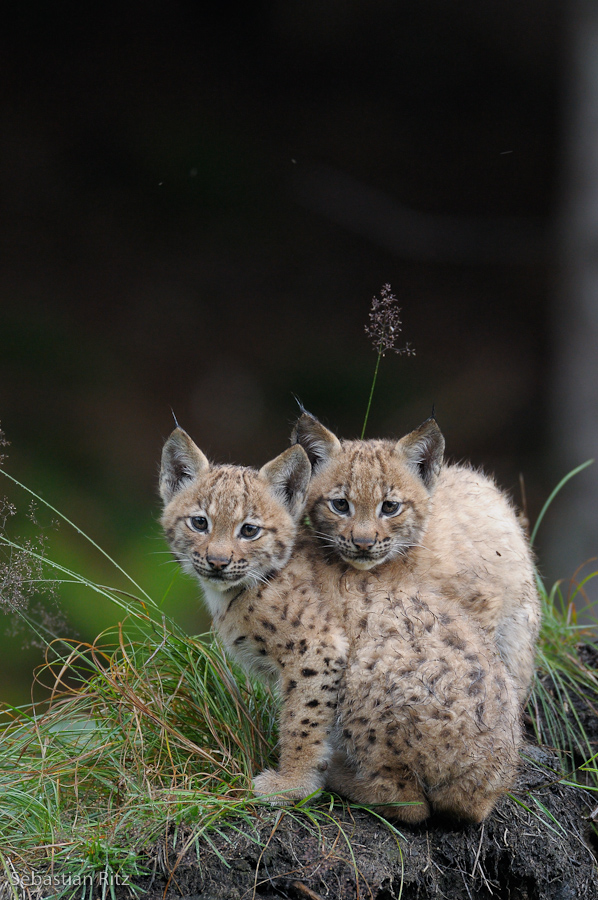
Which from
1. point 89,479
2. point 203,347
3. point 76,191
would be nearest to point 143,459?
point 89,479

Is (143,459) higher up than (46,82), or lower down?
lower down

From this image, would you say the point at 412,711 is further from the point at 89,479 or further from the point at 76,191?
the point at 76,191

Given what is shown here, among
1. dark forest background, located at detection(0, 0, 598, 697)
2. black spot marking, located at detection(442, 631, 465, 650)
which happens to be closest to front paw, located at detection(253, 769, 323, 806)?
black spot marking, located at detection(442, 631, 465, 650)

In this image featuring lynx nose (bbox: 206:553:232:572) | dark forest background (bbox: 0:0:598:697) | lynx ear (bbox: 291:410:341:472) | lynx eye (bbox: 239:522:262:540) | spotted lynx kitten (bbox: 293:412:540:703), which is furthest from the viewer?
dark forest background (bbox: 0:0:598:697)

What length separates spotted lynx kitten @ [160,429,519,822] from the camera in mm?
4051

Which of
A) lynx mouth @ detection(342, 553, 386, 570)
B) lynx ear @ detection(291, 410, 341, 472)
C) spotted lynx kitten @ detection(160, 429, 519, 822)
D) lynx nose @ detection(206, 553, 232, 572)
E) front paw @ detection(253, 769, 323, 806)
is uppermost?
lynx ear @ detection(291, 410, 341, 472)

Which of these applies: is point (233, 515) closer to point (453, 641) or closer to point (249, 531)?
point (249, 531)

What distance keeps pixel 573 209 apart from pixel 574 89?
1386 millimetres

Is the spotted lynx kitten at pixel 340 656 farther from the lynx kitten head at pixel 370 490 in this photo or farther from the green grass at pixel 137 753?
the green grass at pixel 137 753

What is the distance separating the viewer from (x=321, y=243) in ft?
36.8

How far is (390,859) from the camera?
4082mm

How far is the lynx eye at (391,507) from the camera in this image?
469 cm

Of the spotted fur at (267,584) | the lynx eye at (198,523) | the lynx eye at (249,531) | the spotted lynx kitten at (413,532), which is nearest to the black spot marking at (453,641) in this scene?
the spotted lynx kitten at (413,532)

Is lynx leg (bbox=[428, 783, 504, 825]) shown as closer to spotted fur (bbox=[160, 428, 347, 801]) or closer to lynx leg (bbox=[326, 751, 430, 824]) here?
lynx leg (bbox=[326, 751, 430, 824])
